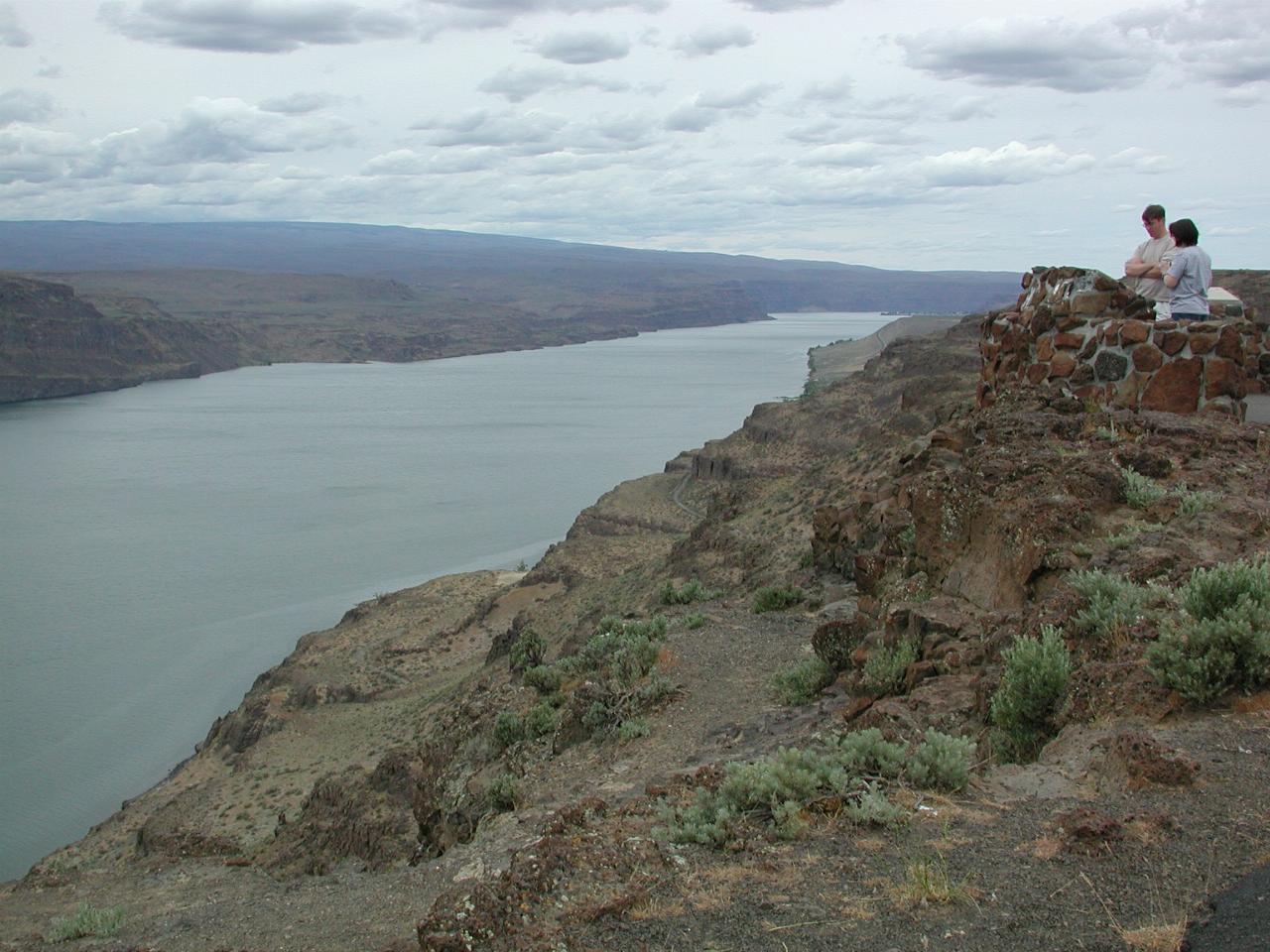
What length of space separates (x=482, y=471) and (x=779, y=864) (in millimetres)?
48951

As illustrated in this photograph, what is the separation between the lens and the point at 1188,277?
851 cm

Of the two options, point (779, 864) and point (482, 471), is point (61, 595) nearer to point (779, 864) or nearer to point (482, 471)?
point (482, 471)

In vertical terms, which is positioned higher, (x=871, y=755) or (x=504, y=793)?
(x=871, y=755)

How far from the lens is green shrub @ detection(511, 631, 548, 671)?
13.4 m

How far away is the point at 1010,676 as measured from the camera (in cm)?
509

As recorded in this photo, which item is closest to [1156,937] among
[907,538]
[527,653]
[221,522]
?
[907,538]

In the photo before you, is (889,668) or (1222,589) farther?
(889,668)

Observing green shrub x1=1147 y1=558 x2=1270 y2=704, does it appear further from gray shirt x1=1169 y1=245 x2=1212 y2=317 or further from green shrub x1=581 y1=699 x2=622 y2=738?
gray shirt x1=1169 y1=245 x2=1212 y2=317

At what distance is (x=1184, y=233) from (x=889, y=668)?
4.38 meters

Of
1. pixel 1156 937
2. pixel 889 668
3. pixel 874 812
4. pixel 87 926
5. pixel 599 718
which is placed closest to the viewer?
pixel 1156 937

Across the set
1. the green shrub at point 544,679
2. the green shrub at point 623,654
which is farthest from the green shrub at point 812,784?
the green shrub at point 544,679

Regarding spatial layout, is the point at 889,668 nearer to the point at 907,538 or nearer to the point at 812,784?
the point at 812,784

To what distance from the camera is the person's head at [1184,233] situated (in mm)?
8367

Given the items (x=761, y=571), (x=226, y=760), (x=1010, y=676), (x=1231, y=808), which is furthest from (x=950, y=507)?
(x=226, y=760)
